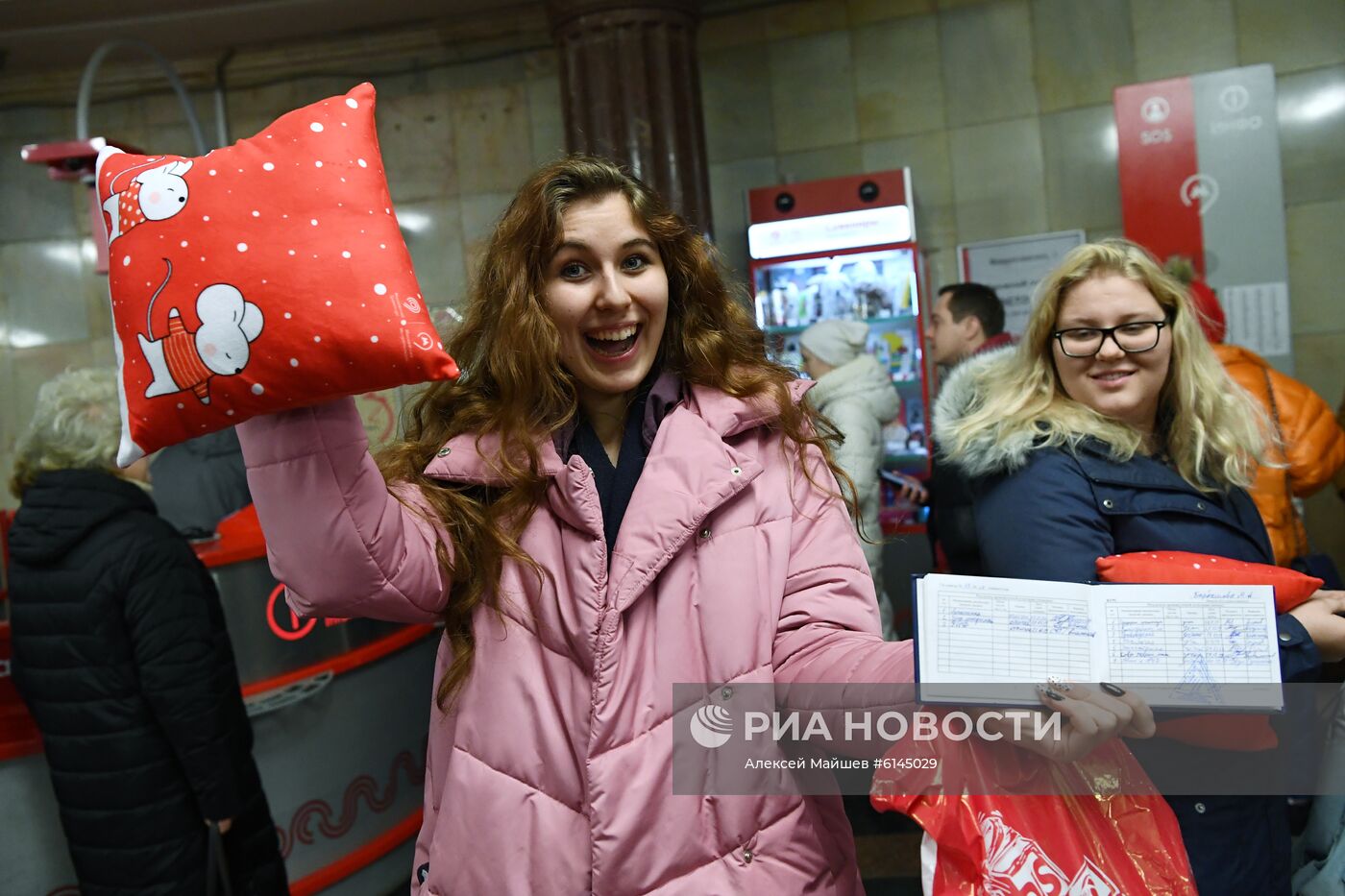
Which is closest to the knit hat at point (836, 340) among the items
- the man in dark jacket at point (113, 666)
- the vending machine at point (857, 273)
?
the vending machine at point (857, 273)

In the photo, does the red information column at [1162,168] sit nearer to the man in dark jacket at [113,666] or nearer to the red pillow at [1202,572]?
the red pillow at [1202,572]

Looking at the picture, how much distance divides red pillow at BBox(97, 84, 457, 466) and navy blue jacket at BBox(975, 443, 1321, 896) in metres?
1.05

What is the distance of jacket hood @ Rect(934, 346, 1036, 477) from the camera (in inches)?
70.7

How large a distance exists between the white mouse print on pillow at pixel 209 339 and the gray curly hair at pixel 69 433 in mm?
1755

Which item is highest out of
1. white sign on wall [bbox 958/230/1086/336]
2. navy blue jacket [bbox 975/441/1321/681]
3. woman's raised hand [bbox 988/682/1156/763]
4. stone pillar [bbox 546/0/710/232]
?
stone pillar [bbox 546/0/710/232]

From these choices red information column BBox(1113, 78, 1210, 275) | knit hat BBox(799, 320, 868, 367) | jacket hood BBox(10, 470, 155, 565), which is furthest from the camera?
red information column BBox(1113, 78, 1210, 275)

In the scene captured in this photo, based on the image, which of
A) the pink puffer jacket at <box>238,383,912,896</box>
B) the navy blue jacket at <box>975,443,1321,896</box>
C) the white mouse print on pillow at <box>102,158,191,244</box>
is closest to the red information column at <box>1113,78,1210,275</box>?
the navy blue jacket at <box>975,443,1321,896</box>

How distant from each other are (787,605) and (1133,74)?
4924 mm

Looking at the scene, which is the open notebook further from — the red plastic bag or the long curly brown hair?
the long curly brown hair

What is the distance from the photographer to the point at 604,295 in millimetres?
1506

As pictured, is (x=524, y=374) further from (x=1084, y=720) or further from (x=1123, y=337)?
(x=1123, y=337)

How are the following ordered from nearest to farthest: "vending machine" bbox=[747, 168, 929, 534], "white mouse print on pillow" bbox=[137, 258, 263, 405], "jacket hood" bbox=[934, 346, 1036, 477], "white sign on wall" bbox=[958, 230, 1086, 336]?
"white mouse print on pillow" bbox=[137, 258, 263, 405]
"jacket hood" bbox=[934, 346, 1036, 477]
"vending machine" bbox=[747, 168, 929, 534]
"white sign on wall" bbox=[958, 230, 1086, 336]

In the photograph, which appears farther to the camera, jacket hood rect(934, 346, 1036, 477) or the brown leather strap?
the brown leather strap

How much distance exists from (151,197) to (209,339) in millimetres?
182
